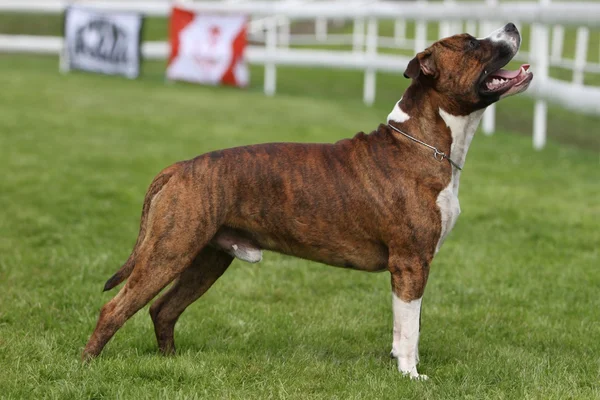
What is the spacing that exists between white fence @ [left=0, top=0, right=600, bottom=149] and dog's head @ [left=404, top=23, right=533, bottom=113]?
652 cm

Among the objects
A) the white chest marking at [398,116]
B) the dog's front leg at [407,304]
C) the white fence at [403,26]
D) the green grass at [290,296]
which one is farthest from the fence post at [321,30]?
the dog's front leg at [407,304]

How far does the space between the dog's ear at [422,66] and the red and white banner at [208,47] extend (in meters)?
14.3

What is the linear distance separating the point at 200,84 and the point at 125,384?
1510 centimetres

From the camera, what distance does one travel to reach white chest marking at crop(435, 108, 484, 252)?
16.0ft

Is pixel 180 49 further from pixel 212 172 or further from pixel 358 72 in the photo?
pixel 212 172

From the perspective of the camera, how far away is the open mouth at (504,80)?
4.82 metres

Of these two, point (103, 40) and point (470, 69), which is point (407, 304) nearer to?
point (470, 69)

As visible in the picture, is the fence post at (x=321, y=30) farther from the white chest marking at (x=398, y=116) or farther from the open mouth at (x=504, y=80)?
the open mouth at (x=504, y=80)

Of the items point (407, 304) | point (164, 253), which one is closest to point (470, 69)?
point (407, 304)

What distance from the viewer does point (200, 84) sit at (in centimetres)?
1923

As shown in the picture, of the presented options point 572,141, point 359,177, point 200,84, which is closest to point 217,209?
point 359,177

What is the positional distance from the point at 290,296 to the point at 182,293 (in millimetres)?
1423

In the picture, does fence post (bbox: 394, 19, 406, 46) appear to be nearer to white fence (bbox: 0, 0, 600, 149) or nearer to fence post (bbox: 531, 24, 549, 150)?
white fence (bbox: 0, 0, 600, 149)

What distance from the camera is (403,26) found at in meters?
20.1
